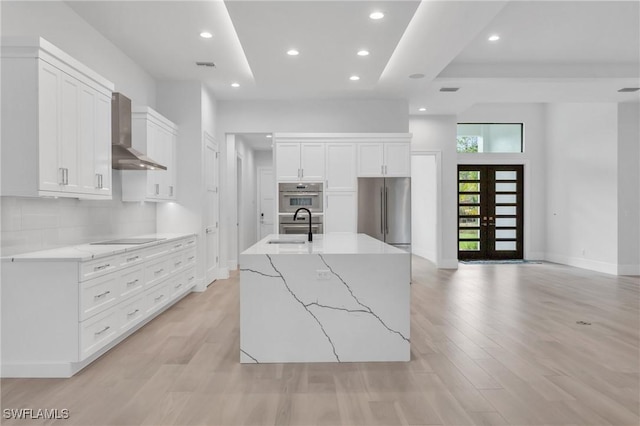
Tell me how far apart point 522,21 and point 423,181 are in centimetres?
542

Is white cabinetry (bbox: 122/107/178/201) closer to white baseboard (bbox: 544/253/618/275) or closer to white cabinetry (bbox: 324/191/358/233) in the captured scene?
white cabinetry (bbox: 324/191/358/233)

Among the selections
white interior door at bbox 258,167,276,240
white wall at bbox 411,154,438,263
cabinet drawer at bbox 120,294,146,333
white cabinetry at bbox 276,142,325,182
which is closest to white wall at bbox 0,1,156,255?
cabinet drawer at bbox 120,294,146,333

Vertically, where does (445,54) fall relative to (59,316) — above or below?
above

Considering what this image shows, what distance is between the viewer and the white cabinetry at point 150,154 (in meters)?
4.66

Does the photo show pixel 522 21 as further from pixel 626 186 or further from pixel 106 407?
pixel 106 407

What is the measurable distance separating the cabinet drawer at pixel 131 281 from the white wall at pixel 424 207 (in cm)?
643

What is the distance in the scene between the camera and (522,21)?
14.4 ft

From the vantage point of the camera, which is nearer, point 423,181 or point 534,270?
point 534,270

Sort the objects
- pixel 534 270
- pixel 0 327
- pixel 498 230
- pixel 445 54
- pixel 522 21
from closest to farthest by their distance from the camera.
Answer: pixel 0 327, pixel 522 21, pixel 445 54, pixel 534 270, pixel 498 230

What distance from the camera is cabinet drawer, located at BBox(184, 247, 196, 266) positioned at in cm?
522

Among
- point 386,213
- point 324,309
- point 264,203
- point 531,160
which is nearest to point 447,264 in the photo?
point 386,213

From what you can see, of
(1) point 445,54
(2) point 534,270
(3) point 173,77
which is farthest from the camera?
(2) point 534,270

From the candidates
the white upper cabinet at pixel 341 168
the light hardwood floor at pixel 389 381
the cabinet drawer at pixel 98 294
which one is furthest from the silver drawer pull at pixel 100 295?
the white upper cabinet at pixel 341 168

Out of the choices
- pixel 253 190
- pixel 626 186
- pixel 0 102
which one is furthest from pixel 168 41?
pixel 626 186
